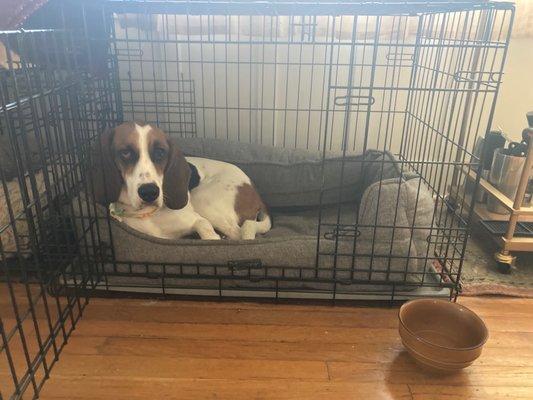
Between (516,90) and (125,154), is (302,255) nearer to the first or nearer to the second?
(125,154)

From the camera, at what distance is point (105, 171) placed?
1781mm

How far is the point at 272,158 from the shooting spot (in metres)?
2.50

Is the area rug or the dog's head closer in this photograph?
the dog's head

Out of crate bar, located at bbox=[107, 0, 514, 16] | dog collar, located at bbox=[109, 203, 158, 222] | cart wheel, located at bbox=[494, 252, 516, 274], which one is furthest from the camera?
cart wheel, located at bbox=[494, 252, 516, 274]

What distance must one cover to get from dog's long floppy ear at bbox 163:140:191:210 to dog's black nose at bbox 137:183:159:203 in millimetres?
113

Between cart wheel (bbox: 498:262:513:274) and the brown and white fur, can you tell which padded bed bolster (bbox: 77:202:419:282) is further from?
cart wheel (bbox: 498:262:513:274)

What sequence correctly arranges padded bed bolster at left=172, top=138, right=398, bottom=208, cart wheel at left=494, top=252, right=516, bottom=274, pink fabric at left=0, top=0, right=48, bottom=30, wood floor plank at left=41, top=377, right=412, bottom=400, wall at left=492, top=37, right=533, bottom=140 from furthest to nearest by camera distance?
wall at left=492, top=37, right=533, bottom=140
padded bed bolster at left=172, top=138, right=398, bottom=208
cart wheel at left=494, top=252, right=516, bottom=274
pink fabric at left=0, top=0, right=48, bottom=30
wood floor plank at left=41, top=377, right=412, bottom=400

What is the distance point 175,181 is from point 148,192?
172mm

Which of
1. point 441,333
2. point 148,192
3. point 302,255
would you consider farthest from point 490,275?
point 148,192

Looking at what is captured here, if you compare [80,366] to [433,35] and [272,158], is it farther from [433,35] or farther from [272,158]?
[433,35]

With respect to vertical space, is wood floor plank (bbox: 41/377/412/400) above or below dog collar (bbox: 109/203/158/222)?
below

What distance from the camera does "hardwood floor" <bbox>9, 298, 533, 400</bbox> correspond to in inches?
57.0

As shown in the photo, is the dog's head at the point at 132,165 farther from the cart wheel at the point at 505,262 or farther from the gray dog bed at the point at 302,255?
the cart wheel at the point at 505,262

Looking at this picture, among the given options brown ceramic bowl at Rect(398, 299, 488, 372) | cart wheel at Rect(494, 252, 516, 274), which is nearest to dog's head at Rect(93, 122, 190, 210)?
brown ceramic bowl at Rect(398, 299, 488, 372)
